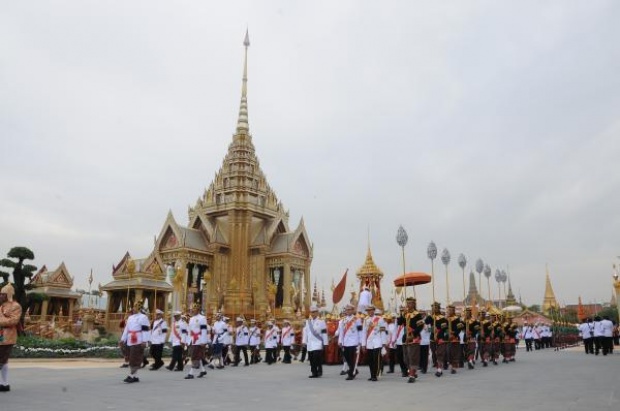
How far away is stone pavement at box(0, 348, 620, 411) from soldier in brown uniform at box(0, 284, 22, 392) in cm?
37

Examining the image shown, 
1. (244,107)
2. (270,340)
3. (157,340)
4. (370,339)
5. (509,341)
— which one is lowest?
(509,341)

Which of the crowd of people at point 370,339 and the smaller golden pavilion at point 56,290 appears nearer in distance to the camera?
the crowd of people at point 370,339

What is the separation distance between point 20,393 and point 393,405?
21.8 ft

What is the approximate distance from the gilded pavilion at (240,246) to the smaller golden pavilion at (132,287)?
18.3 ft

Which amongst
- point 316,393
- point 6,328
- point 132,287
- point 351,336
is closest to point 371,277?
point 351,336

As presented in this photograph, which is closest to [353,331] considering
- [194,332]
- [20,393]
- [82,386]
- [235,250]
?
[194,332]

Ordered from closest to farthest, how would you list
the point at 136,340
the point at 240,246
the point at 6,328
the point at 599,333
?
the point at 6,328 < the point at 136,340 < the point at 599,333 < the point at 240,246

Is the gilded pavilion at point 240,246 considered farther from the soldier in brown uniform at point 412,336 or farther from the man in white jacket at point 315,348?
the soldier in brown uniform at point 412,336

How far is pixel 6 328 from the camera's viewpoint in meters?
9.80

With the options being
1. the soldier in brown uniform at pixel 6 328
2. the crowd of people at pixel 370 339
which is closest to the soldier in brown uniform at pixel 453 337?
the crowd of people at pixel 370 339

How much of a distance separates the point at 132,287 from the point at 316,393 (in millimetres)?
27173

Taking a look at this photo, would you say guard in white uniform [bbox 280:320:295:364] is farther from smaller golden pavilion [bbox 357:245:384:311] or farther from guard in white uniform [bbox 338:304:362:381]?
guard in white uniform [bbox 338:304:362:381]

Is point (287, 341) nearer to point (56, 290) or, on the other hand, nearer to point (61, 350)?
point (61, 350)

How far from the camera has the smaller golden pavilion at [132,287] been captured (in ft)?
113
